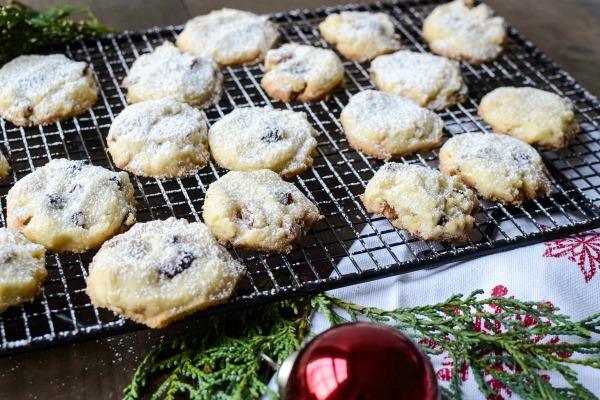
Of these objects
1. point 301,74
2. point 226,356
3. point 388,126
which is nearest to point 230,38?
point 301,74

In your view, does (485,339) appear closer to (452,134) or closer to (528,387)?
(528,387)

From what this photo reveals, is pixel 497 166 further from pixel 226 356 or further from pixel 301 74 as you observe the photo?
pixel 226 356

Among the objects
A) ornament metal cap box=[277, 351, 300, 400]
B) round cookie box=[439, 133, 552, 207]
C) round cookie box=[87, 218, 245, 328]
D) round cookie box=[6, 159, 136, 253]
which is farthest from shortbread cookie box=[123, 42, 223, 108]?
ornament metal cap box=[277, 351, 300, 400]

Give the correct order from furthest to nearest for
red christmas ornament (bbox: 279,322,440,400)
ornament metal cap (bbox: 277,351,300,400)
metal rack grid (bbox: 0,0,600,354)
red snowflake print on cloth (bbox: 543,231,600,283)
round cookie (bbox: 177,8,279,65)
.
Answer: round cookie (bbox: 177,8,279,65) → red snowflake print on cloth (bbox: 543,231,600,283) → metal rack grid (bbox: 0,0,600,354) → ornament metal cap (bbox: 277,351,300,400) → red christmas ornament (bbox: 279,322,440,400)

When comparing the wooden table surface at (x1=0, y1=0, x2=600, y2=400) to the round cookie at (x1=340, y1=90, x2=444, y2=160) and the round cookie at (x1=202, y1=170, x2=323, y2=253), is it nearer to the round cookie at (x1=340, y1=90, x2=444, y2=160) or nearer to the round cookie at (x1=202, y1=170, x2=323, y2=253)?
the round cookie at (x1=202, y1=170, x2=323, y2=253)

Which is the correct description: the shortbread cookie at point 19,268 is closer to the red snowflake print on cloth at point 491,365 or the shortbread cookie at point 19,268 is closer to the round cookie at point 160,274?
the round cookie at point 160,274

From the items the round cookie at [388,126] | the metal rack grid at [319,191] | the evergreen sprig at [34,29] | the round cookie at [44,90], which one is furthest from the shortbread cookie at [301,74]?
the evergreen sprig at [34,29]

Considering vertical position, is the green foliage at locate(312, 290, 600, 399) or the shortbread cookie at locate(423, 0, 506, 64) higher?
the shortbread cookie at locate(423, 0, 506, 64)
